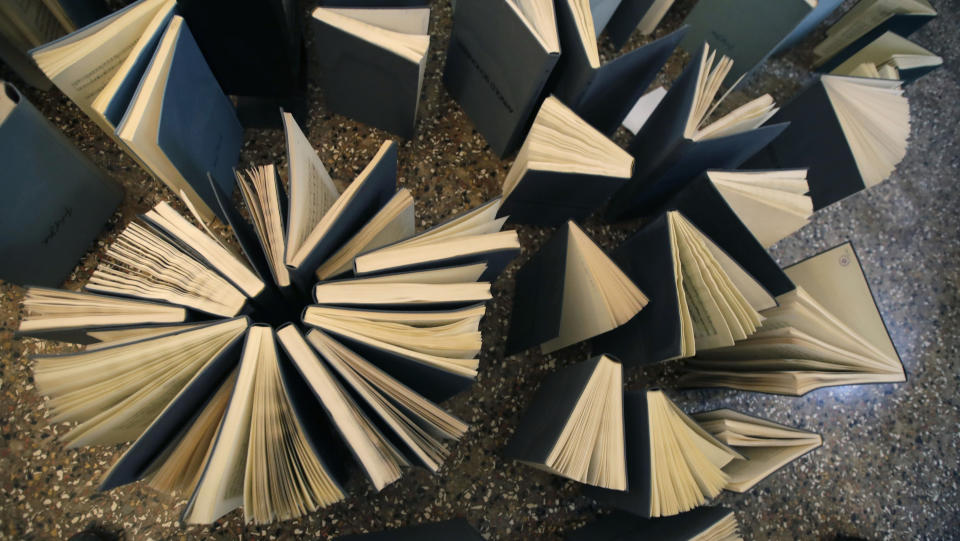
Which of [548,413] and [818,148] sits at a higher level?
[818,148]

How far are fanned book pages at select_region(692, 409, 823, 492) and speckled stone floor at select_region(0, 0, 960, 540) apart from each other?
0.23 m

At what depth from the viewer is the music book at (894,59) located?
3.86 ft

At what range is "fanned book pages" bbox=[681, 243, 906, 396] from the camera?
2.92ft

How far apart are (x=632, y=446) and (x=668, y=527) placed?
15cm

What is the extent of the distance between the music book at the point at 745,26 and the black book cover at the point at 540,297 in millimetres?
625

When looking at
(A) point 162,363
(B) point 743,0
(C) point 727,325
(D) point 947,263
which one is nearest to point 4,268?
(A) point 162,363

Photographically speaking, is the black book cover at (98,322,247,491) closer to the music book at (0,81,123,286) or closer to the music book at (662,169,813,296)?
the music book at (0,81,123,286)

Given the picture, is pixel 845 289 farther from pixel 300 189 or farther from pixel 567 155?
pixel 300 189

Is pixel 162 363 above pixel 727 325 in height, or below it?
above

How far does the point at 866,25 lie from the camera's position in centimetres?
125

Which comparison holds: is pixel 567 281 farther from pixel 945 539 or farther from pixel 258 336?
pixel 945 539

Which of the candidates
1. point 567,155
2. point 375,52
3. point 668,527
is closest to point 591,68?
point 567,155

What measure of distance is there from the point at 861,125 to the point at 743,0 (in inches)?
13.0

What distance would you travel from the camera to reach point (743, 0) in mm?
1120
